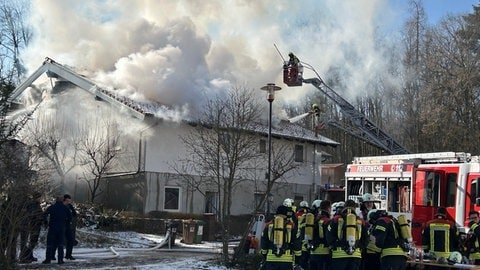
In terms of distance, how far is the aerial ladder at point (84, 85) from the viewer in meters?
21.4

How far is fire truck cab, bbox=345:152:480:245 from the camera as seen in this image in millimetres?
12805

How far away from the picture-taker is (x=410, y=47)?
3164 centimetres

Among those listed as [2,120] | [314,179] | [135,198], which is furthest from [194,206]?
[2,120]

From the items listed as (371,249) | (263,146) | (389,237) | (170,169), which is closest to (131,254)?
(371,249)

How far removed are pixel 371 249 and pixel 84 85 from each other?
16597 millimetres

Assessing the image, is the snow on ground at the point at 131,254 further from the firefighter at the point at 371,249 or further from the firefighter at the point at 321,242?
the firefighter at the point at 371,249

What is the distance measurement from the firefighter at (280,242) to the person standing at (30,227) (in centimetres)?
407

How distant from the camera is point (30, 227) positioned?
10.6 meters

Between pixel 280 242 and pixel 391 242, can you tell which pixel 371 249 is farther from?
pixel 280 242

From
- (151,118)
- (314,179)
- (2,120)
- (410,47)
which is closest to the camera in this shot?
(2,120)

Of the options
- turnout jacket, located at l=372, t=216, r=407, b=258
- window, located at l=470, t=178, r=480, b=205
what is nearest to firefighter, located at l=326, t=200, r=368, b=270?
turnout jacket, located at l=372, t=216, r=407, b=258

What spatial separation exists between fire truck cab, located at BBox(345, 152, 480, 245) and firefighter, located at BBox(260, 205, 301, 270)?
5464mm

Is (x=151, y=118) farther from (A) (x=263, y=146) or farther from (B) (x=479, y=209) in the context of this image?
(B) (x=479, y=209)

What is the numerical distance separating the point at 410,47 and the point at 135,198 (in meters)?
17.6
